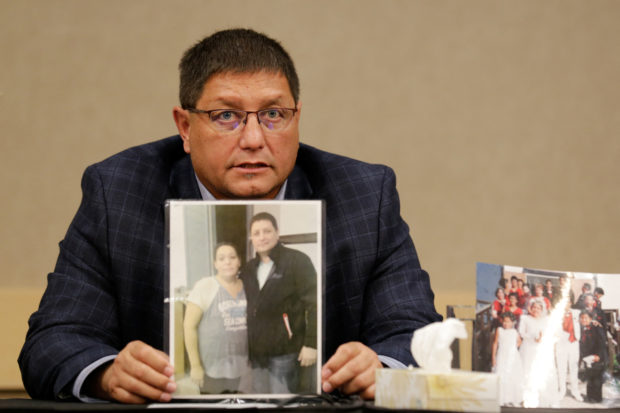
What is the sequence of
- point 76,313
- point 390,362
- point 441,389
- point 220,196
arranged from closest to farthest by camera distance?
point 441,389 < point 390,362 < point 76,313 < point 220,196

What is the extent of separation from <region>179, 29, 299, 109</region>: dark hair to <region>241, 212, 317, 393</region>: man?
514 mm

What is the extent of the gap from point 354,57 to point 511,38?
641 millimetres

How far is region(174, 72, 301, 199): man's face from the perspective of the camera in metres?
1.36

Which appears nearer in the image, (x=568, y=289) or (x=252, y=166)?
(x=568, y=289)

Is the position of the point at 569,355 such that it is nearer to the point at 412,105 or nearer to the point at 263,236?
the point at 263,236

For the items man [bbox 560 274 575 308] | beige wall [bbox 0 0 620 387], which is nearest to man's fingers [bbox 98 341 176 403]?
man [bbox 560 274 575 308]

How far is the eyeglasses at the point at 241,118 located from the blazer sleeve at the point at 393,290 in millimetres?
300

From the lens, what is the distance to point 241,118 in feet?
4.49

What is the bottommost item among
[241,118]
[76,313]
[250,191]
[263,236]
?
[76,313]

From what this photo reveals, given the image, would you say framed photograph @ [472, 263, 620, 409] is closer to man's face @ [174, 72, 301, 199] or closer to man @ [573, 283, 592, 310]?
man @ [573, 283, 592, 310]

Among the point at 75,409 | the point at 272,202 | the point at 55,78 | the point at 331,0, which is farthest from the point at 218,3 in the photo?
the point at 75,409

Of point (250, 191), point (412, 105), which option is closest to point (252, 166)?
point (250, 191)

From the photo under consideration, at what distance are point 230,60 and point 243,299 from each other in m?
0.63

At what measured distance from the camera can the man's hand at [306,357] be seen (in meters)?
0.96
